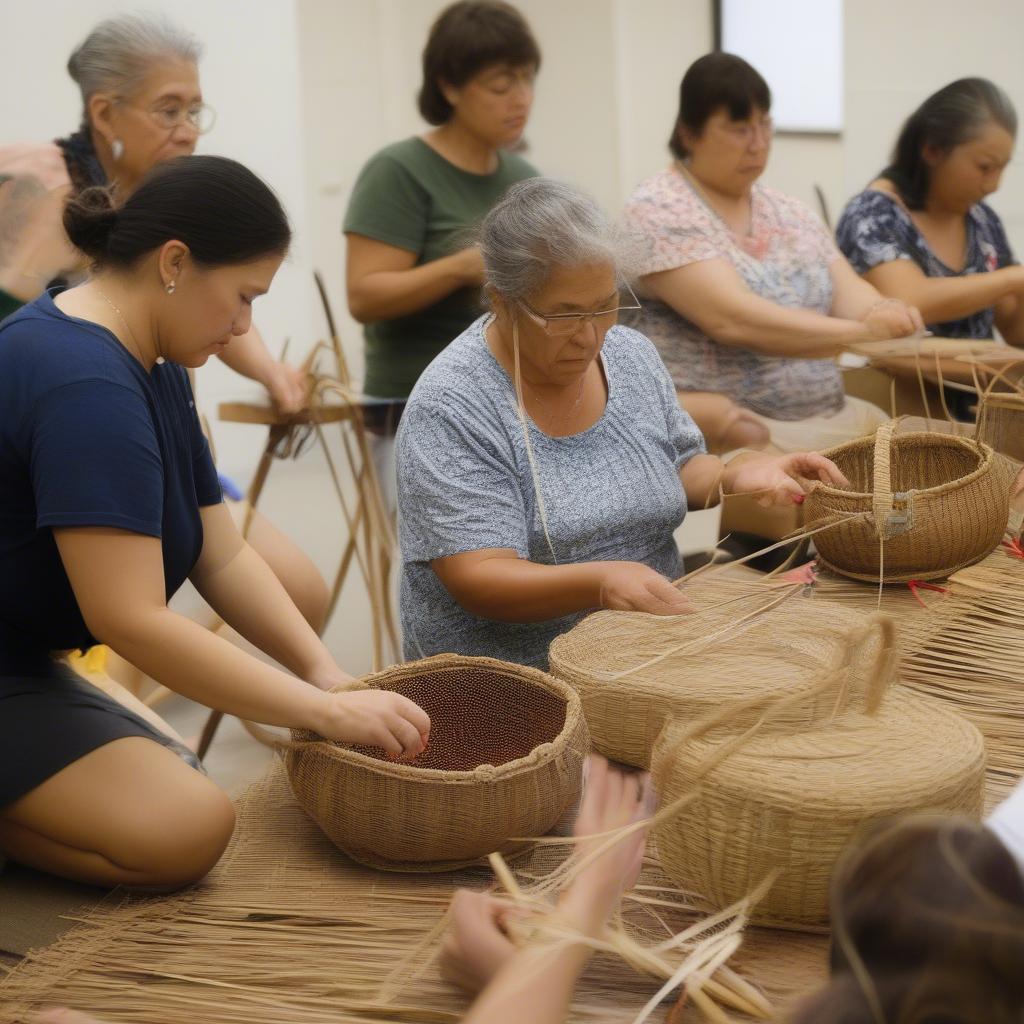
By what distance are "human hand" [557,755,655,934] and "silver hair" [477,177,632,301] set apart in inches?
31.3

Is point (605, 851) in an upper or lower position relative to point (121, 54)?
lower

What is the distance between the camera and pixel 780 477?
2016 millimetres

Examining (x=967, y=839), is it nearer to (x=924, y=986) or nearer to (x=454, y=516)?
(x=924, y=986)

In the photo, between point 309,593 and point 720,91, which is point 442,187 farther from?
point 309,593

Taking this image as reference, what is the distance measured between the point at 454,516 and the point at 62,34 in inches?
143

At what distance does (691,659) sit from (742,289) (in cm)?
142

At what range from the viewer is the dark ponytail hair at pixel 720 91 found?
2.88 meters

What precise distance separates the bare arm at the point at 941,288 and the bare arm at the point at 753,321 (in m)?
0.39

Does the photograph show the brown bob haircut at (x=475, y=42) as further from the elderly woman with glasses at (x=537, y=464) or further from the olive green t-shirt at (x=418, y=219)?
the elderly woman with glasses at (x=537, y=464)

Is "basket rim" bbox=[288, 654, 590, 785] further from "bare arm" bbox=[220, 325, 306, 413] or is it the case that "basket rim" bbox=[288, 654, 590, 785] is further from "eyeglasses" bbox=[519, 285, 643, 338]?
"bare arm" bbox=[220, 325, 306, 413]

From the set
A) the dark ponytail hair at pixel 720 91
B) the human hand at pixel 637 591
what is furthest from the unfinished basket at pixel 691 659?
the dark ponytail hair at pixel 720 91

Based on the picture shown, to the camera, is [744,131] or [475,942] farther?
[744,131]

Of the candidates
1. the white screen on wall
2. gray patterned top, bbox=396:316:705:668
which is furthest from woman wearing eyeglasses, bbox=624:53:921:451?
the white screen on wall

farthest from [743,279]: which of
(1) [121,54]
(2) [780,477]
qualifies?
(1) [121,54]
